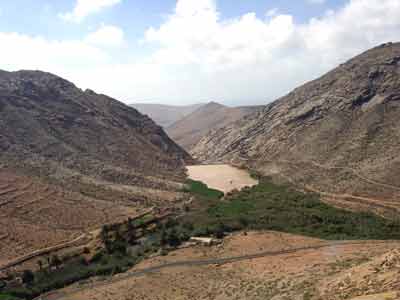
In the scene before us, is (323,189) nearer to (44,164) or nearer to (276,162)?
(276,162)

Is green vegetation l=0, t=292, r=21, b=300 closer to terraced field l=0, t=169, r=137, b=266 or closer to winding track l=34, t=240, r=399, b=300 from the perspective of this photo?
winding track l=34, t=240, r=399, b=300

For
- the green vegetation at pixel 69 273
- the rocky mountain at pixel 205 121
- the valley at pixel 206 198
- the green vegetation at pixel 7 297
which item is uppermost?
the rocky mountain at pixel 205 121

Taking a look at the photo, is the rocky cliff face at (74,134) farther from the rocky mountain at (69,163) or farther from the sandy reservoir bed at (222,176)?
the sandy reservoir bed at (222,176)

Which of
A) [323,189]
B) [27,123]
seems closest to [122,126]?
[27,123]

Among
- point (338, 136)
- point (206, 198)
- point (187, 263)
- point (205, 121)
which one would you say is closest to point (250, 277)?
point (187, 263)

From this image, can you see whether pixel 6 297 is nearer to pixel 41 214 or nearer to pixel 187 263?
pixel 187 263

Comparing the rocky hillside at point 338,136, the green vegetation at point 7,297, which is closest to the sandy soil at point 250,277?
the green vegetation at point 7,297
